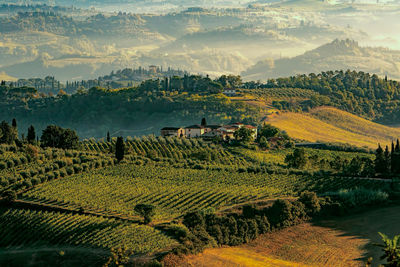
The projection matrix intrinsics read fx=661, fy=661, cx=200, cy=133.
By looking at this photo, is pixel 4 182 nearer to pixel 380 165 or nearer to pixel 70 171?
pixel 70 171

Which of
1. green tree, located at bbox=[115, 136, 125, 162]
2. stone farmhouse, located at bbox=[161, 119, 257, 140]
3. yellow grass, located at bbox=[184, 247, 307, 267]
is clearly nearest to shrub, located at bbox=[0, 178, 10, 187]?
green tree, located at bbox=[115, 136, 125, 162]

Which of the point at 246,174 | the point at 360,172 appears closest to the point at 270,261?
the point at 246,174

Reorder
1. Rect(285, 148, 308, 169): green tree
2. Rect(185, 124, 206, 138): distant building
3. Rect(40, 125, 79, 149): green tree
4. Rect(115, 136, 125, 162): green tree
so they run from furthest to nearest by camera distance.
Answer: Rect(185, 124, 206, 138): distant building, Rect(40, 125, 79, 149): green tree, Rect(285, 148, 308, 169): green tree, Rect(115, 136, 125, 162): green tree

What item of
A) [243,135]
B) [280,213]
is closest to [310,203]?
[280,213]

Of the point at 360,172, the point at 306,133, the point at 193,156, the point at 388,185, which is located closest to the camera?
the point at 388,185

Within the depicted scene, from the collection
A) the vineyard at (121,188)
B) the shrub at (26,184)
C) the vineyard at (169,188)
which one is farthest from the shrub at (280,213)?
the shrub at (26,184)

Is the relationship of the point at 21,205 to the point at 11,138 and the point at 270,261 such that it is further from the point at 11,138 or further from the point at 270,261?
the point at 11,138

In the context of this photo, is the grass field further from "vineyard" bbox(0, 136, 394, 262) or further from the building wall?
the building wall
